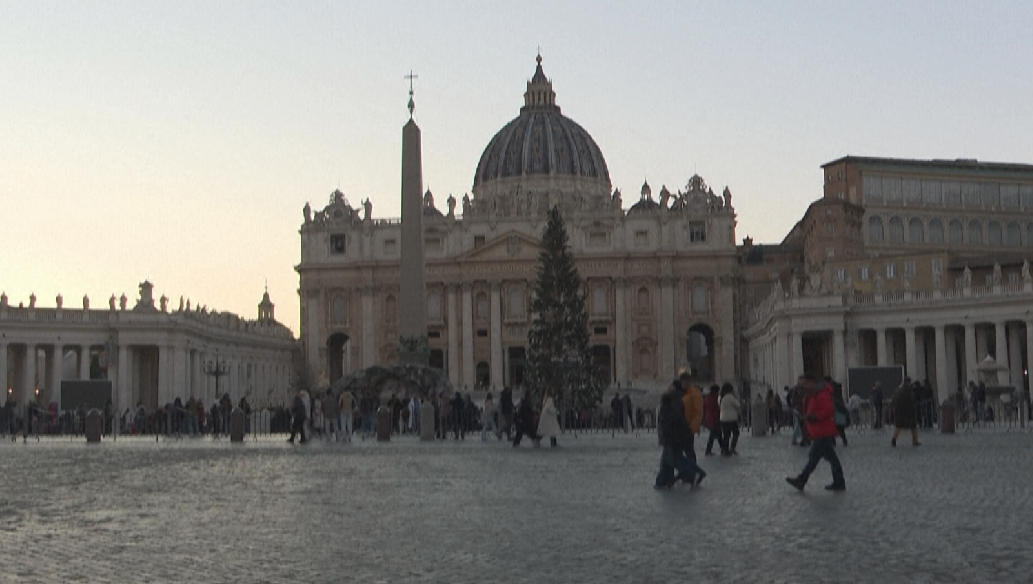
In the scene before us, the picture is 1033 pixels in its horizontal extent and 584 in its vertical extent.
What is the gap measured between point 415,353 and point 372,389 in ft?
9.28

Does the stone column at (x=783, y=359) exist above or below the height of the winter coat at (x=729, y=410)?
above

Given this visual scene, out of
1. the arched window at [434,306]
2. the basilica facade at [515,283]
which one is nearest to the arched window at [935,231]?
the basilica facade at [515,283]

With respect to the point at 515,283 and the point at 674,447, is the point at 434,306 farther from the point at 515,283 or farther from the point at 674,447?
the point at 674,447

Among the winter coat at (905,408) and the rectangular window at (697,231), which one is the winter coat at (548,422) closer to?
the winter coat at (905,408)

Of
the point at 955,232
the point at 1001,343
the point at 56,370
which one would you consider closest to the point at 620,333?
the point at 955,232

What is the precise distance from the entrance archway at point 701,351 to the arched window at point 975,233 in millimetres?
17885

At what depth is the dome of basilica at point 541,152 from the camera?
12500 centimetres

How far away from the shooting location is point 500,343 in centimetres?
10456

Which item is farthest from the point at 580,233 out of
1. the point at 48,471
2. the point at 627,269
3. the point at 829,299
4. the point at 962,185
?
the point at 48,471

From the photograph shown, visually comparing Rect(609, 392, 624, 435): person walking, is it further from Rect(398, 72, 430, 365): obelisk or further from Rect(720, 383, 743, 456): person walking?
Rect(720, 383, 743, 456): person walking

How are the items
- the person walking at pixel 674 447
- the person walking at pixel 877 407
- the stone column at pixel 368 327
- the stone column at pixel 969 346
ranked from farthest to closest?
the stone column at pixel 368 327 < the stone column at pixel 969 346 < the person walking at pixel 877 407 < the person walking at pixel 674 447

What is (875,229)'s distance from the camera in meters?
98.8

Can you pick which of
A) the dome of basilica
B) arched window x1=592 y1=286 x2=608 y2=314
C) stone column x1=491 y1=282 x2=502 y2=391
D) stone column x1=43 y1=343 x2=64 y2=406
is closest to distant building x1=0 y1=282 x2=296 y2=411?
stone column x1=43 y1=343 x2=64 y2=406

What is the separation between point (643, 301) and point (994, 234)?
2334 cm
